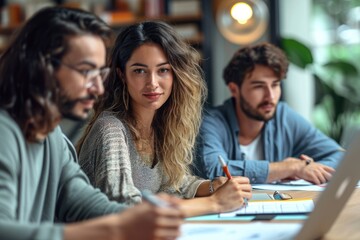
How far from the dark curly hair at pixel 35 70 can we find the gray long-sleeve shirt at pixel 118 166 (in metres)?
0.41

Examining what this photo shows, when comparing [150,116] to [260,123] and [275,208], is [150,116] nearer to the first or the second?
[275,208]

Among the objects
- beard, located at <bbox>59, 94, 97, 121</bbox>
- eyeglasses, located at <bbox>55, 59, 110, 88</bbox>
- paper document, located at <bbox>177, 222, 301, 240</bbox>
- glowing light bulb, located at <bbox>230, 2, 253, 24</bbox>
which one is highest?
glowing light bulb, located at <bbox>230, 2, 253, 24</bbox>

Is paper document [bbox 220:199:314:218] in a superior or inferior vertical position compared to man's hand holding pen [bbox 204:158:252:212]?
inferior

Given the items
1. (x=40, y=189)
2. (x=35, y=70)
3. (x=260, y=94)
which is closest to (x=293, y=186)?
(x=260, y=94)

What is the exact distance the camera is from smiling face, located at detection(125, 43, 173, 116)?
5.89 feet

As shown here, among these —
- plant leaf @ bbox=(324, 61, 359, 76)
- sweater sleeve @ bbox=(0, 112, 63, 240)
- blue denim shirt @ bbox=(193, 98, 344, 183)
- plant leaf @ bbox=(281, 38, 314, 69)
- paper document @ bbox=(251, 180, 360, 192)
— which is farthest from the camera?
plant leaf @ bbox=(324, 61, 359, 76)

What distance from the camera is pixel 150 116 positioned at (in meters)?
1.91

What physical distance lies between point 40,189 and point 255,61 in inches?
59.4

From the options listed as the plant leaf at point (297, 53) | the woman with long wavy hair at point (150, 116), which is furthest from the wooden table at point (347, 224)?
the plant leaf at point (297, 53)

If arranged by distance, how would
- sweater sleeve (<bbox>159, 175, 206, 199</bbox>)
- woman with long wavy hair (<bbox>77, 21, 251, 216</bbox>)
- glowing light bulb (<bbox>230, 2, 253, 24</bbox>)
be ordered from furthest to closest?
glowing light bulb (<bbox>230, 2, 253, 24</bbox>), sweater sleeve (<bbox>159, 175, 206, 199</bbox>), woman with long wavy hair (<bbox>77, 21, 251, 216</bbox>)

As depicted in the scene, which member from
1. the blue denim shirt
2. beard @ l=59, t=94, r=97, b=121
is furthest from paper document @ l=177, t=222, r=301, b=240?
the blue denim shirt

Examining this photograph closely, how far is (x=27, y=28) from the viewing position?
3.97 ft

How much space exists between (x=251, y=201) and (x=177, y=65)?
18.0 inches

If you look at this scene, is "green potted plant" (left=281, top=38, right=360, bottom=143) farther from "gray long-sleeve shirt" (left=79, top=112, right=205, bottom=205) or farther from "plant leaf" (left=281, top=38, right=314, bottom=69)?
"gray long-sleeve shirt" (left=79, top=112, right=205, bottom=205)
